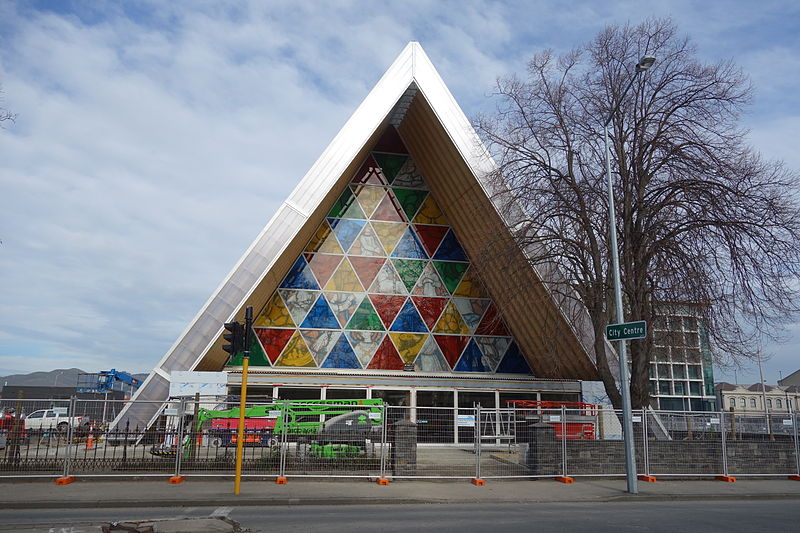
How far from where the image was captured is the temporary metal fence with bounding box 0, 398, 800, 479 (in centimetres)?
1355

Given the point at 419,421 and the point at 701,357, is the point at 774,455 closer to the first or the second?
the point at 701,357

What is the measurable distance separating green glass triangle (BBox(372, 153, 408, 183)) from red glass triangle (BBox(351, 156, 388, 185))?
18 cm

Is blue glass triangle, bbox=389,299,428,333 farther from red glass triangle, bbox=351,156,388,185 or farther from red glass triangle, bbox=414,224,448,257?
red glass triangle, bbox=351,156,388,185

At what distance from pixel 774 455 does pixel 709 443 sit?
2067 mm

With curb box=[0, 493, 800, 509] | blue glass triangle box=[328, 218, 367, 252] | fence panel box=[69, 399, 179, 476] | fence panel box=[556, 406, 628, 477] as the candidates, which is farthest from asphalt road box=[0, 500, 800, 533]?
blue glass triangle box=[328, 218, 367, 252]

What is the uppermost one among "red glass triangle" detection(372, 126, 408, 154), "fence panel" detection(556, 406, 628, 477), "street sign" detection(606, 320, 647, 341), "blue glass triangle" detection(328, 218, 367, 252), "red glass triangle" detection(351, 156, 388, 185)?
"red glass triangle" detection(372, 126, 408, 154)

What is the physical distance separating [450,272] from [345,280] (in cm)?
426

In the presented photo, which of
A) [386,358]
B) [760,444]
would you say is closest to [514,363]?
[386,358]

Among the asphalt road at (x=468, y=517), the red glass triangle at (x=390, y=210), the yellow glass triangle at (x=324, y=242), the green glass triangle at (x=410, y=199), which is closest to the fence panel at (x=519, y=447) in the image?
the asphalt road at (x=468, y=517)

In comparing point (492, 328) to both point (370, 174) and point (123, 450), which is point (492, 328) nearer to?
point (370, 174)

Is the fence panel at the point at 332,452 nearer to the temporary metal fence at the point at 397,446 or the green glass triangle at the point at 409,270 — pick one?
the temporary metal fence at the point at 397,446

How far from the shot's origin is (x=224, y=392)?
70.9 feet

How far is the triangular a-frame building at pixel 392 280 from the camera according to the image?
2100 centimetres

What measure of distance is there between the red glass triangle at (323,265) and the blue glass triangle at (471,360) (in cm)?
614
